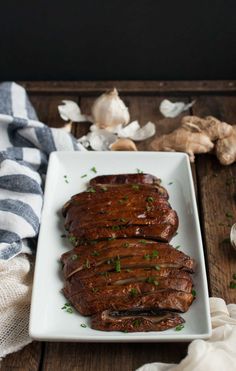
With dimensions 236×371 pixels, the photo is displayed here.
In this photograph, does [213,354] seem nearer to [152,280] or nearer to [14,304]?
[152,280]

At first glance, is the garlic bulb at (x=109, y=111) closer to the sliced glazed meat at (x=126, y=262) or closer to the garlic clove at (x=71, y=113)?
the garlic clove at (x=71, y=113)

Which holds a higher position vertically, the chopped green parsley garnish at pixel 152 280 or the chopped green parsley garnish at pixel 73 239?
the chopped green parsley garnish at pixel 73 239

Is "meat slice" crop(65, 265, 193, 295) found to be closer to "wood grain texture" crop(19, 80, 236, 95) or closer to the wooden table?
the wooden table

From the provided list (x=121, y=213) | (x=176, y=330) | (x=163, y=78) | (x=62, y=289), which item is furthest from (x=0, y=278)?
(x=163, y=78)

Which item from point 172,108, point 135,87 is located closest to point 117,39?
point 135,87

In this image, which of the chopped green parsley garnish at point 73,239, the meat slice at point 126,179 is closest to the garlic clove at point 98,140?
the meat slice at point 126,179

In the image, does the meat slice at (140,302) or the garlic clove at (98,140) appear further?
the garlic clove at (98,140)

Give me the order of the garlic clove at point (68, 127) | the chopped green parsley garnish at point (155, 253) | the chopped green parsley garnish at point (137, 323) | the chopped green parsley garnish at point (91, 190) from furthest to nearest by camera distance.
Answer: the garlic clove at point (68, 127)
the chopped green parsley garnish at point (91, 190)
the chopped green parsley garnish at point (155, 253)
the chopped green parsley garnish at point (137, 323)

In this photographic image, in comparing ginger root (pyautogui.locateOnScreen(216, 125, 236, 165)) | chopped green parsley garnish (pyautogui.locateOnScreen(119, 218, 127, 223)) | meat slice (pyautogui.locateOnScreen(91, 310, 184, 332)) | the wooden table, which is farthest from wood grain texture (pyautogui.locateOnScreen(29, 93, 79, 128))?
meat slice (pyautogui.locateOnScreen(91, 310, 184, 332))
